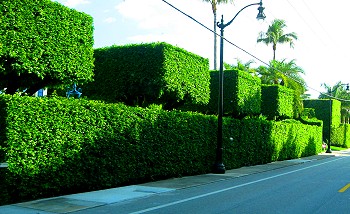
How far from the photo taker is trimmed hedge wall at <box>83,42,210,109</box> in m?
17.8

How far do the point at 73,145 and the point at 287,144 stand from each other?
23.2 m

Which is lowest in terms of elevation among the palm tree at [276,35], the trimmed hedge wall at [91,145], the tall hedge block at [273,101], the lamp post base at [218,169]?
the lamp post base at [218,169]

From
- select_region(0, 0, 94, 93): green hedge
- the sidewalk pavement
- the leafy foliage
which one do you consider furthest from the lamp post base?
the leafy foliage

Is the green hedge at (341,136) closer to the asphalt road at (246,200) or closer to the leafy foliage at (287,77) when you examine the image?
the leafy foliage at (287,77)

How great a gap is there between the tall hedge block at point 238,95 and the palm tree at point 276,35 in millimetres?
30494

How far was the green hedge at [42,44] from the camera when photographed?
10.5m

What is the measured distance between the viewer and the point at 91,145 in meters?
12.1

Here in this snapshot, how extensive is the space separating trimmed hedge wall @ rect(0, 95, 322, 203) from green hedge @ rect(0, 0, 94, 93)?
110cm

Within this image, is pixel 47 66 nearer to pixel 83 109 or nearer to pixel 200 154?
pixel 83 109

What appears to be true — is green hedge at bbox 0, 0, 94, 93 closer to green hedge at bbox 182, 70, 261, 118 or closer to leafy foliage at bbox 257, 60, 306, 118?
green hedge at bbox 182, 70, 261, 118

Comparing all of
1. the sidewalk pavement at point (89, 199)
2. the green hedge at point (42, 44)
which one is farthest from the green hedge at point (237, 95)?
the green hedge at point (42, 44)

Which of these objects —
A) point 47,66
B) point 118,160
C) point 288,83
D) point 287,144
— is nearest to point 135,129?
point 118,160

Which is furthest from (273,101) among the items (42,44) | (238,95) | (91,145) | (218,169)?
(42,44)

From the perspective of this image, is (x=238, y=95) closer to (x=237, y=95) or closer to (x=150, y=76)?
(x=237, y=95)
